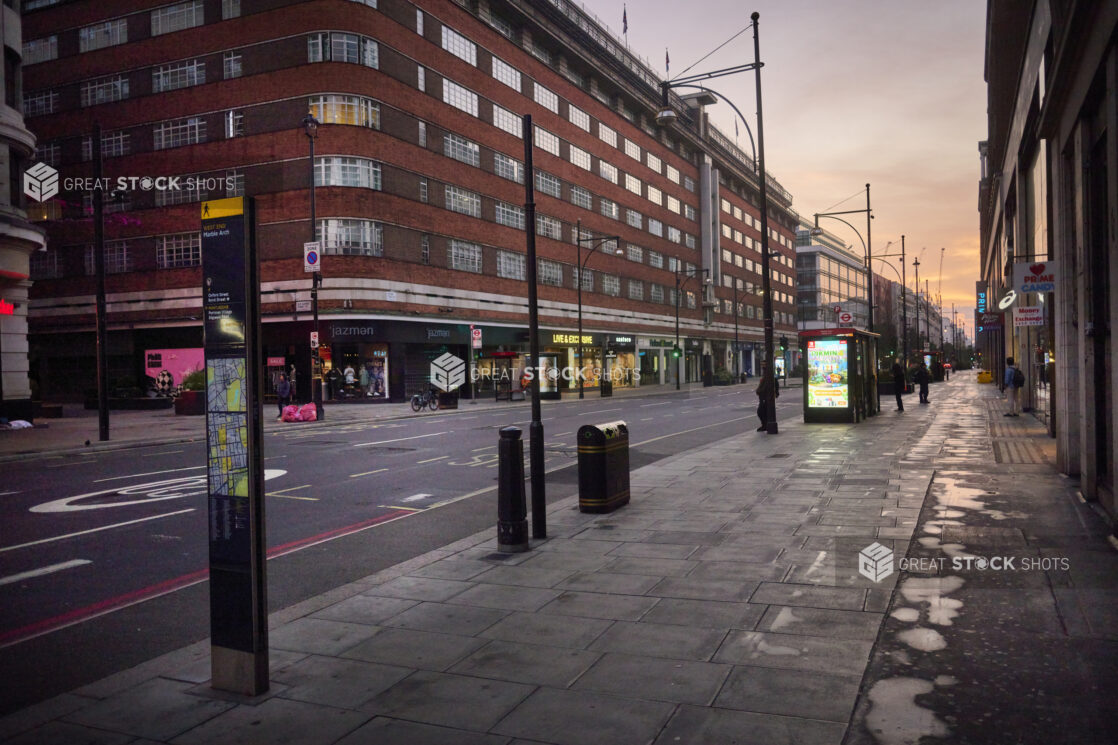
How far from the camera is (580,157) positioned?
57125 mm

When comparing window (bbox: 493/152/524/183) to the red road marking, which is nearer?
the red road marking

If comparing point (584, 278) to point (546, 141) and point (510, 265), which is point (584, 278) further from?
point (546, 141)

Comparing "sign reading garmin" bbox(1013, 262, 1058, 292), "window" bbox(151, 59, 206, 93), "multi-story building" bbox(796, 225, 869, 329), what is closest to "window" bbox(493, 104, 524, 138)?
"window" bbox(151, 59, 206, 93)

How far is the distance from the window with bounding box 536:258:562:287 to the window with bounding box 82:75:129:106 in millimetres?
26579

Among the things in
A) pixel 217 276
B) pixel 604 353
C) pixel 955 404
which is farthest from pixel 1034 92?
pixel 604 353

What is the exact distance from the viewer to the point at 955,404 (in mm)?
31047

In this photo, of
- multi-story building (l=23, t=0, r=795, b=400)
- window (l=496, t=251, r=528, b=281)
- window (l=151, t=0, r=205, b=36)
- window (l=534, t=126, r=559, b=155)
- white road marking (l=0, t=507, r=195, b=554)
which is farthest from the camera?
window (l=534, t=126, r=559, b=155)

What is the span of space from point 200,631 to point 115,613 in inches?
36.6

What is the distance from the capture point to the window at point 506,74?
4750 centimetres

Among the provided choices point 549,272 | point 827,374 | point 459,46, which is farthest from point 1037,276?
point 549,272

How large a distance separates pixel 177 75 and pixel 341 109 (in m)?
11.3

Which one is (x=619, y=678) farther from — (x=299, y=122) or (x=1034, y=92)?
(x=299, y=122)

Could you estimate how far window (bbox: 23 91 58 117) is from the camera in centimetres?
4559

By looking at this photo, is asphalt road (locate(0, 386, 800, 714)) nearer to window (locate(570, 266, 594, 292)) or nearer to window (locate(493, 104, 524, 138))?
window (locate(493, 104, 524, 138))
